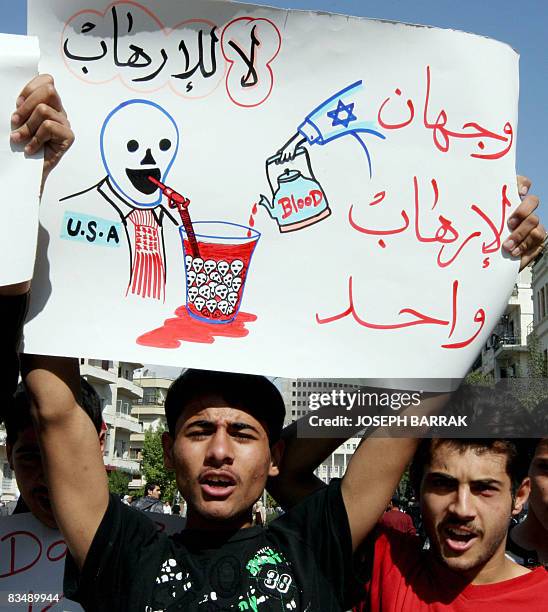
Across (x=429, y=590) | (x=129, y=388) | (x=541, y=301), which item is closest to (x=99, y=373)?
(x=129, y=388)

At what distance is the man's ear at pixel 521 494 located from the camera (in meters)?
2.53

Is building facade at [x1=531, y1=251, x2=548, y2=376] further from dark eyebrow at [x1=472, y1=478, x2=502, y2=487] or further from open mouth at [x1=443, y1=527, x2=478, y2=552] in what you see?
open mouth at [x1=443, y1=527, x2=478, y2=552]

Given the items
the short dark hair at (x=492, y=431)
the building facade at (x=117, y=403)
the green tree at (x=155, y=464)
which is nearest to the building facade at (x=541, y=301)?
the green tree at (x=155, y=464)

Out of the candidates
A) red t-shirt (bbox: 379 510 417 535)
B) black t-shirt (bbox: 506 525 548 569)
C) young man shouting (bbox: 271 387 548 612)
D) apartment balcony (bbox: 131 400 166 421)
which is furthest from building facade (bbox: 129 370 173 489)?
young man shouting (bbox: 271 387 548 612)

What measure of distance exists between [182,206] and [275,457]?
0.80m

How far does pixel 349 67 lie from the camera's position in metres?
2.53

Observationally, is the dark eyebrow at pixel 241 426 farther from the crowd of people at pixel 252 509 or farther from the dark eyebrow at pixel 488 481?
the dark eyebrow at pixel 488 481

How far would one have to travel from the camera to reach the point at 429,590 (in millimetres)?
2359

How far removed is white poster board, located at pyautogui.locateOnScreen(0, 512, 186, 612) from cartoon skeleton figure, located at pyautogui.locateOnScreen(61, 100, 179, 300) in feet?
2.69

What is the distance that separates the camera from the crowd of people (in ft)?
7.09

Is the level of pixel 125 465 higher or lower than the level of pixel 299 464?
lower

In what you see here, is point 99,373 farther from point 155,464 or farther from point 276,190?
point 276,190

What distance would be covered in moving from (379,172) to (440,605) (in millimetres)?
1266

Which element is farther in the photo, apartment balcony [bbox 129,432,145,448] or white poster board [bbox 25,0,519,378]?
apartment balcony [bbox 129,432,145,448]
